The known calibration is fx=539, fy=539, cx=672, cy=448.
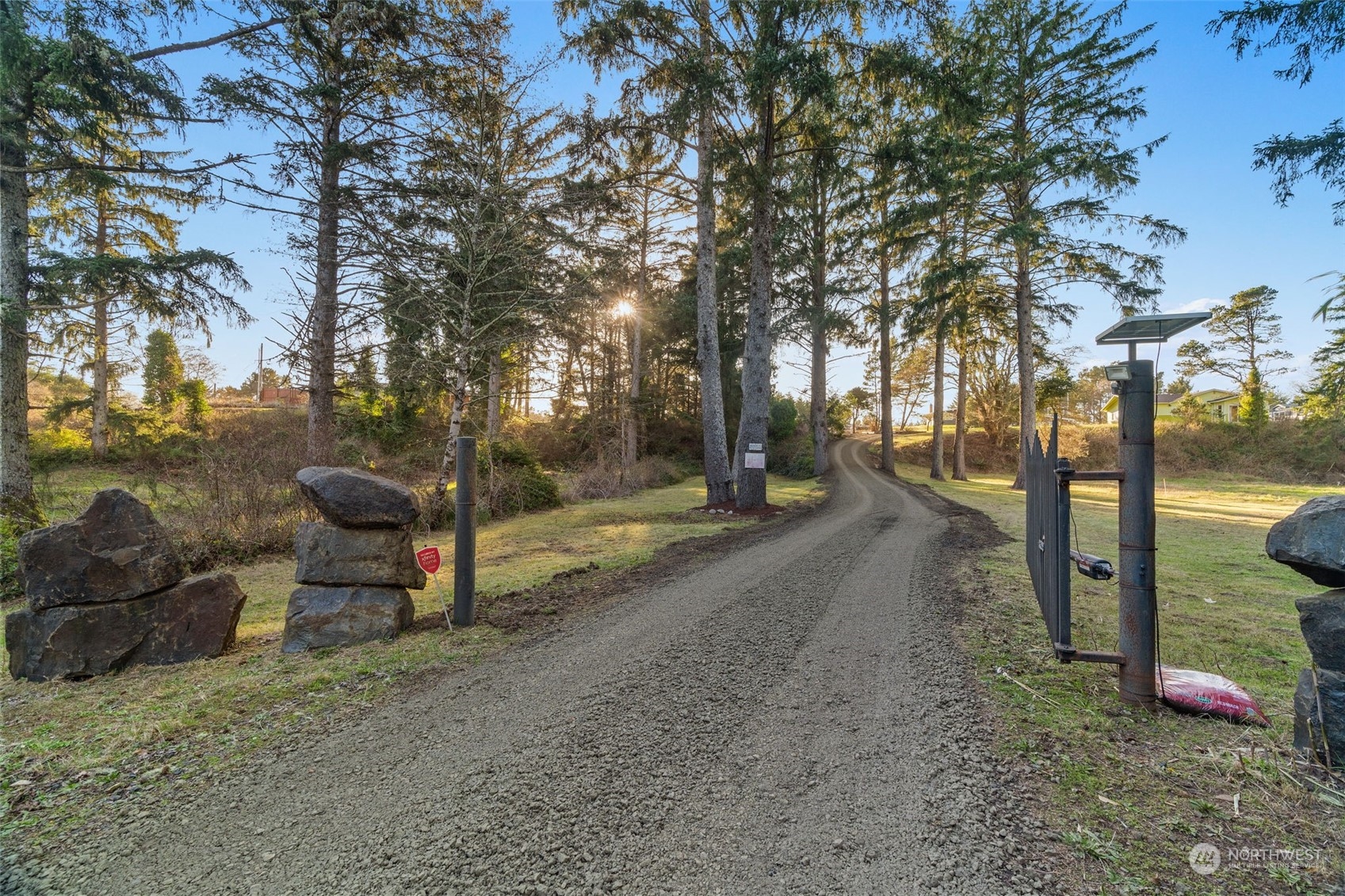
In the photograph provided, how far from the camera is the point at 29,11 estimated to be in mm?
7797

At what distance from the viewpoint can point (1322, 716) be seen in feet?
7.23

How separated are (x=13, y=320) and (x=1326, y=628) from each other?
1454 cm

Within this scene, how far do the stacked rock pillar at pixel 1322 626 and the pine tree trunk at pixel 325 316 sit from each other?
449 inches

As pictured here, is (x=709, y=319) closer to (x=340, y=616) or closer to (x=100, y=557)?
(x=340, y=616)

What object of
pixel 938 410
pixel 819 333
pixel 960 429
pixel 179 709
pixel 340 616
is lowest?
pixel 179 709

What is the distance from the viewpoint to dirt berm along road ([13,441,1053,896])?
173 centimetres

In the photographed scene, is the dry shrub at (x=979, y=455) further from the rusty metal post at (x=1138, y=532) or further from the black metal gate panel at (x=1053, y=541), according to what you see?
the rusty metal post at (x=1138, y=532)

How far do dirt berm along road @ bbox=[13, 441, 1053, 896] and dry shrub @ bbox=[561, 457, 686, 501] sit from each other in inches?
462

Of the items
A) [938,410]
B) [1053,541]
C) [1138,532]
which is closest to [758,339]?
[1053,541]

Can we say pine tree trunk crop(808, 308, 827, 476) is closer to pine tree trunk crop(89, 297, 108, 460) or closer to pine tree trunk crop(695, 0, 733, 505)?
pine tree trunk crop(695, 0, 733, 505)

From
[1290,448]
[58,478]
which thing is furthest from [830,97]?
[1290,448]

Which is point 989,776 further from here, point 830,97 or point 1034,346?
point 1034,346

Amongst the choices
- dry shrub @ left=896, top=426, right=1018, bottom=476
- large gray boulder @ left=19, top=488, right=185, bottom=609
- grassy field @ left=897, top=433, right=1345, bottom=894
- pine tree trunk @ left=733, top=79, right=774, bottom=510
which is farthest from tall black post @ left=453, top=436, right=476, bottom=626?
dry shrub @ left=896, top=426, right=1018, bottom=476

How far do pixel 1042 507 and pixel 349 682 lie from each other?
4.68 meters
